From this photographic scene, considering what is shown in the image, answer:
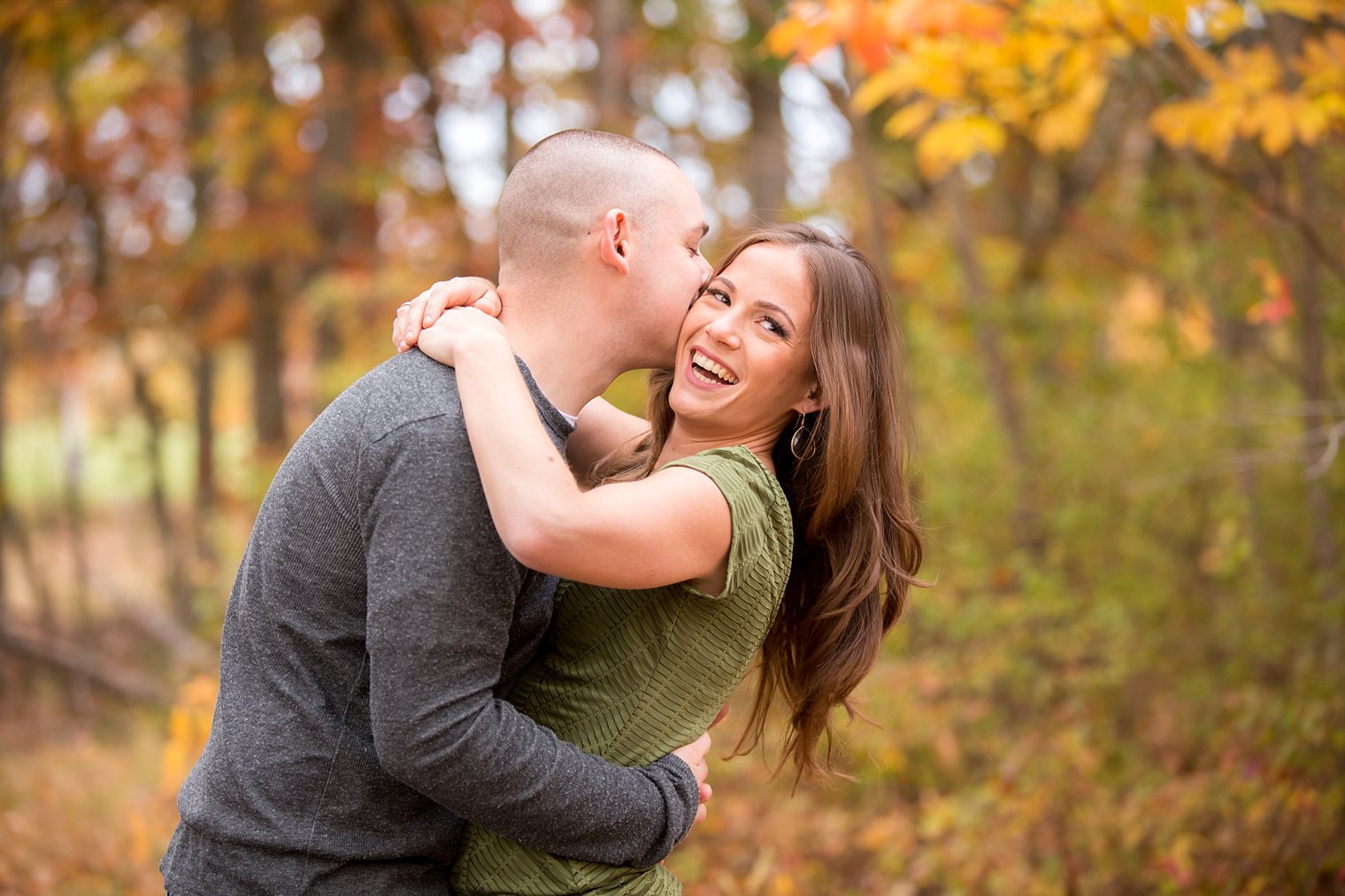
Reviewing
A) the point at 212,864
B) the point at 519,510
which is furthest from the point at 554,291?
the point at 212,864

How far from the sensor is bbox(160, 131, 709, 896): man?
1676 millimetres

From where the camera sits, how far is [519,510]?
5.36ft

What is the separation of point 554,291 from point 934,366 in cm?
509

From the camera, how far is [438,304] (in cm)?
195

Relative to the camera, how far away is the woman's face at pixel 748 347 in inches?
84.0

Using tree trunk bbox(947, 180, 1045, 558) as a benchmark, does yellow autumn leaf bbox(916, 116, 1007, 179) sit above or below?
above

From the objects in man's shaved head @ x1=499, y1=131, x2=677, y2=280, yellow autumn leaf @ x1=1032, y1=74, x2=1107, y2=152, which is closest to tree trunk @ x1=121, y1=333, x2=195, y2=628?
yellow autumn leaf @ x1=1032, y1=74, x2=1107, y2=152

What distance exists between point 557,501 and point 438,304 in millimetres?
487

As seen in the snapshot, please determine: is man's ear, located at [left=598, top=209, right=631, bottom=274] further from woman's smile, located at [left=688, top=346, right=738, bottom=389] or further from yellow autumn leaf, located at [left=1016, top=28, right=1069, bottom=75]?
yellow autumn leaf, located at [left=1016, top=28, right=1069, bottom=75]

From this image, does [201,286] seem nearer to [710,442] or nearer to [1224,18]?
[1224,18]

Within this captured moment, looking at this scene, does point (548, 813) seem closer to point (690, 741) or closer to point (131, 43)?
point (690, 741)

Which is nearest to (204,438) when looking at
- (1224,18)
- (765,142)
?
(765,142)

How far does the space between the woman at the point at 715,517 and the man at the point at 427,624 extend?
0.23 ft

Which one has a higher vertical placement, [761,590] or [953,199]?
[761,590]
